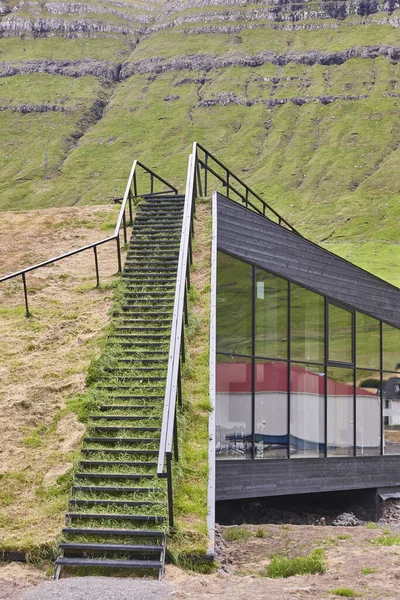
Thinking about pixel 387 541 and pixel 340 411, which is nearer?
pixel 387 541

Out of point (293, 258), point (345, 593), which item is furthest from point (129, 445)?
point (293, 258)

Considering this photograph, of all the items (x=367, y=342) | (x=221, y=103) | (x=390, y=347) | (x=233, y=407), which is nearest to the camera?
(x=233, y=407)

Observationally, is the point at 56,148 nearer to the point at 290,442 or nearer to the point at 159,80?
the point at 159,80

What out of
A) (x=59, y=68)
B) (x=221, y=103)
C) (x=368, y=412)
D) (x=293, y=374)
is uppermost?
(x=59, y=68)

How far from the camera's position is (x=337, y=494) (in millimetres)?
16750

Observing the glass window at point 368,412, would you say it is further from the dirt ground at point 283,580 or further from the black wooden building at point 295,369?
the dirt ground at point 283,580

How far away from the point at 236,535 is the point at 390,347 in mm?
9231

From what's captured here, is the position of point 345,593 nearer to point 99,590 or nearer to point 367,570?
point 367,570

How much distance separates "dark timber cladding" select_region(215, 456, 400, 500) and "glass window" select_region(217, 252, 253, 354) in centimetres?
198

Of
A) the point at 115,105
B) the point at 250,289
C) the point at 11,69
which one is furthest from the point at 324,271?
the point at 11,69

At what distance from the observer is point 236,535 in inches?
406

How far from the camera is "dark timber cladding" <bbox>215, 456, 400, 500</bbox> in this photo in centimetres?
1271

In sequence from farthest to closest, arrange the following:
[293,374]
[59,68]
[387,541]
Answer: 1. [59,68]
2. [293,374]
3. [387,541]

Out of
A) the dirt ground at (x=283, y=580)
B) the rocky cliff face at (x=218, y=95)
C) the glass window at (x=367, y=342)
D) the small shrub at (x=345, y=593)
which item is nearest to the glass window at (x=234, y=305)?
the dirt ground at (x=283, y=580)
